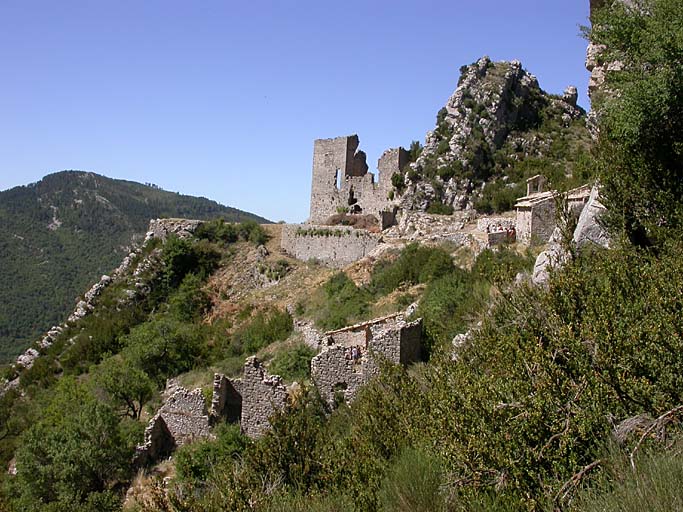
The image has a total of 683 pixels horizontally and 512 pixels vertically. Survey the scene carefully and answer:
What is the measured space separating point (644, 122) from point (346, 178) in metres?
27.8

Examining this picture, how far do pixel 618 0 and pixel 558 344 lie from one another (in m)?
9.93

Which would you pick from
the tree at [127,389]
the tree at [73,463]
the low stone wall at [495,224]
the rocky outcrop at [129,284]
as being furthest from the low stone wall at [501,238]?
the rocky outcrop at [129,284]

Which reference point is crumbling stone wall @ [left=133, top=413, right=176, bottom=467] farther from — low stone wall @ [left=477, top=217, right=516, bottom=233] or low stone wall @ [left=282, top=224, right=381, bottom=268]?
low stone wall @ [left=282, top=224, right=381, bottom=268]

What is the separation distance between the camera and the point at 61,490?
45.6ft

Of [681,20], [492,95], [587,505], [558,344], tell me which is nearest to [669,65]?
[681,20]

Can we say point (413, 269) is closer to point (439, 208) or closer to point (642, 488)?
point (439, 208)

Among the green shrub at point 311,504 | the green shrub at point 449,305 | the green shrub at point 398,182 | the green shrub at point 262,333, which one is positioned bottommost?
the green shrub at point 311,504

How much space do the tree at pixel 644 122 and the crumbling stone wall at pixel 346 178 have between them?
82.4ft

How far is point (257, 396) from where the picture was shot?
45.0 feet

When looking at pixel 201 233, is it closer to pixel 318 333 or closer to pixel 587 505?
pixel 318 333

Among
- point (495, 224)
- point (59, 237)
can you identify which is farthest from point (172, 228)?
point (59, 237)

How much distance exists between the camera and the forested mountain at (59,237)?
67.8 meters

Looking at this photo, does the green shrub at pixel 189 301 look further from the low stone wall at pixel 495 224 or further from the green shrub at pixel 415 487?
the green shrub at pixel 415 487

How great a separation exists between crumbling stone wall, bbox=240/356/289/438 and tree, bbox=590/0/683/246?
7.60 meters
